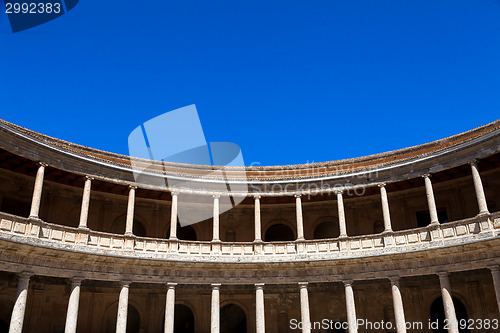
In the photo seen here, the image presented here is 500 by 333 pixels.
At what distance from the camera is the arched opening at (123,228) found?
22.2 m

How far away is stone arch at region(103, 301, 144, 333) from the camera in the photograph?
21.0 metres

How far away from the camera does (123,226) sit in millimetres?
22406

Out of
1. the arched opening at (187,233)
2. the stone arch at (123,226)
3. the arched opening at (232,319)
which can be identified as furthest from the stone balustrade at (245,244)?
the arched opening at (232,319)

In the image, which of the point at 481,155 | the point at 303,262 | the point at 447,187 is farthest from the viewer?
the point at 447,187

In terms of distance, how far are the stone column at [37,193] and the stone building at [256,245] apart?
4cm

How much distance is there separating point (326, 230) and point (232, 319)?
6.73m

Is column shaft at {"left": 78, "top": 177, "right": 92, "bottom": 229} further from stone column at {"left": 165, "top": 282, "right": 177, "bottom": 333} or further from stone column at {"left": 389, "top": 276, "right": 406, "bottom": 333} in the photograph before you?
stone column at {"left": 389, "top": 276, "right": 406, "bottom": 333}

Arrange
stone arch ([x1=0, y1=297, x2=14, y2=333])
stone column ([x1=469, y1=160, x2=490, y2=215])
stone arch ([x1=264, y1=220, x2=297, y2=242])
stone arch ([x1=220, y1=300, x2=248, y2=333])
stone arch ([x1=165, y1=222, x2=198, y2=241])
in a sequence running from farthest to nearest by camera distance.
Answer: stone arch ([x1=264, y1=220, x2=297, y2=242]), stone arch ([x1=165, y1=222, x2=198, y2=241]), stone arch ([x1=220, y1=300, x2=248, y2=333]), stone arch ([x1=0, y1=297, x2=14, y2=333]), stone column ([x1=469, y1=160, x2=490, y2=215])

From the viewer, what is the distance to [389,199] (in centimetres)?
2291

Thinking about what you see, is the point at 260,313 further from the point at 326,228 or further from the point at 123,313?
the point at 326,228

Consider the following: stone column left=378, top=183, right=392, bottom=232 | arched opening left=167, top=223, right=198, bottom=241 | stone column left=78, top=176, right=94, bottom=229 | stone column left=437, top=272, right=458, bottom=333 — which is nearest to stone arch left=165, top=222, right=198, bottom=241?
arched opening left=167, top=223, right=198, bottom=241

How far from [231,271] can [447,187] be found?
10.9 metres

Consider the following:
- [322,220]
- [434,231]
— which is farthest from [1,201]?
[434,231]

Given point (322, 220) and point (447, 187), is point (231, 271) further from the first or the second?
point (447, 187)
